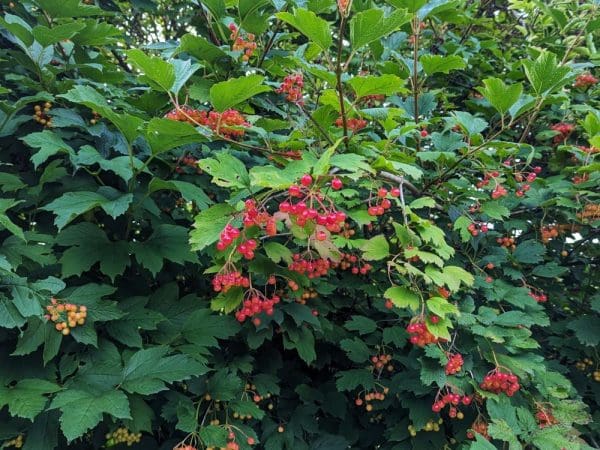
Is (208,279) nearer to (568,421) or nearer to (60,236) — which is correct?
(60,236)

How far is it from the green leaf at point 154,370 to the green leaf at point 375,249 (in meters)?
0.77

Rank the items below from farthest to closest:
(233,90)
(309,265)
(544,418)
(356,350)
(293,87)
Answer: (356,350) → (293,87) → (544,418) → (309,265) → (233,90)

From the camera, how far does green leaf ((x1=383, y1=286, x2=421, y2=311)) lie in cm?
173

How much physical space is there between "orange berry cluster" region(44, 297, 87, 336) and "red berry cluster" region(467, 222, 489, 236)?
175 cm

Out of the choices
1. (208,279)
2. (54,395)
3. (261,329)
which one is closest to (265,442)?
(261,329)

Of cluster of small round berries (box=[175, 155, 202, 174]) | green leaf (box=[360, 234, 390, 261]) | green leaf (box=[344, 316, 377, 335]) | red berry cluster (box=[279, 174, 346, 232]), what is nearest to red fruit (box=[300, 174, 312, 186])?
red berry cluster (box=[279, 174, 346, 232])

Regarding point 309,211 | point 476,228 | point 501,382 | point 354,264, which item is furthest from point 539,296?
point 309,211

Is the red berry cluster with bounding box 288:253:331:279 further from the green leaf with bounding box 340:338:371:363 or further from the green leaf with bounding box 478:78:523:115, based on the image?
the green leaf with bounding box 478:78:523:115

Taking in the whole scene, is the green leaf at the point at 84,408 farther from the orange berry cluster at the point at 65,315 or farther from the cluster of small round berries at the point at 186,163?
the cluster of small round berries at the point at 186,163

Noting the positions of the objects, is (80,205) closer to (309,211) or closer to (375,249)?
(309,211)

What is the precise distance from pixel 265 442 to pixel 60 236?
1.45 metres

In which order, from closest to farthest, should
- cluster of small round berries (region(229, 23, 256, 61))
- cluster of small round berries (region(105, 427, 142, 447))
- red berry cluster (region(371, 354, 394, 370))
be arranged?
cluster of small round berries (region(105, 427, 142, 447))
cluster of small round berries (region(229, 23, 256, 61))
red berry cluster (region(371, 354, 394, 370))

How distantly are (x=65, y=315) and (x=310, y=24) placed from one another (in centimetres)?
142

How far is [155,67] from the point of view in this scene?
1653 mm
